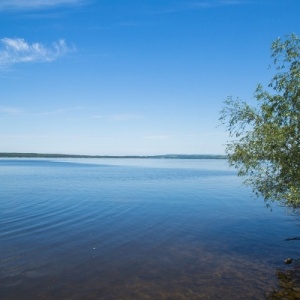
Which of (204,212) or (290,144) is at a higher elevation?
(290,144)

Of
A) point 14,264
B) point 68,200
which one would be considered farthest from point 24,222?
point 68,200

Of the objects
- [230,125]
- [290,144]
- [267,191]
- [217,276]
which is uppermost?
[230,125]

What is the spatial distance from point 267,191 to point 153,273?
355 inches

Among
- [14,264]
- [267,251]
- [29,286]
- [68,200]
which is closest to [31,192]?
[68,200]

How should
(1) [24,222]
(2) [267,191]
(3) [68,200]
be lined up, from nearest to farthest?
1. (2) [267,191]
2. (1) [24,222]
3. (3) [68,200]

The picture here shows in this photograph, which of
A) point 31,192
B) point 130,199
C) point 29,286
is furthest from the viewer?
point 31,192

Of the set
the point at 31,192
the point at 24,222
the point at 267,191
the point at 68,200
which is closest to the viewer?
the point at 267,191

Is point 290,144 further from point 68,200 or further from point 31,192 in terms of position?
point 31,192

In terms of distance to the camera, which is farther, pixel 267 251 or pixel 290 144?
pixel 267 251

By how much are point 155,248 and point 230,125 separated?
9.80 m

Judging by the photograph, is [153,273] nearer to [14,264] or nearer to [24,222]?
[14,264]

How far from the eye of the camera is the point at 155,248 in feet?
64.5

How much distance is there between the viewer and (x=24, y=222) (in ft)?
81.0

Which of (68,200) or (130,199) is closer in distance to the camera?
(68,200)
